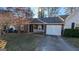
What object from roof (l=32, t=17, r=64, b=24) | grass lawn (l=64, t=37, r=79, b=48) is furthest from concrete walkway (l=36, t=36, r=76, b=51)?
roof (l=32, t=17, r=64, b=24)

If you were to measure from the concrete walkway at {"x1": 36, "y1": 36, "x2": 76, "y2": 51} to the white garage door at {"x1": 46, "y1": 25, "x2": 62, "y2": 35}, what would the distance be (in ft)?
0.22

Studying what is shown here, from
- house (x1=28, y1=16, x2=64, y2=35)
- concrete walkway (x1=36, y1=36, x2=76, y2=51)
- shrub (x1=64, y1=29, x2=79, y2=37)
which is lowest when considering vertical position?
concrete walkway (x1=36, y1=36, x2=76, y2=51)

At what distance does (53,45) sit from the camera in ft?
8.52

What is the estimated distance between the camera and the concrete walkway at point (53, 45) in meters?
2.60

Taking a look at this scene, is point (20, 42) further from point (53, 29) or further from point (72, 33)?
point (72, 33)

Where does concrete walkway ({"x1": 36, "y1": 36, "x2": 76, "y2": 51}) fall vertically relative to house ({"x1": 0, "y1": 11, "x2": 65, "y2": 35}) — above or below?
below

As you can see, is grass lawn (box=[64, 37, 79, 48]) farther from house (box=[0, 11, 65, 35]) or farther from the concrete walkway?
house (box=[0, 11, 65, 35])

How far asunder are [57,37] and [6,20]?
2.66 ft

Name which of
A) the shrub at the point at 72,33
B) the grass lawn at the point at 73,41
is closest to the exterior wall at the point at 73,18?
the shrub at the point at 72,33

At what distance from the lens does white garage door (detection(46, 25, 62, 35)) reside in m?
2.60

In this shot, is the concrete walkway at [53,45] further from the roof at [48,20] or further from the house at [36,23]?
the roof at [48,20]

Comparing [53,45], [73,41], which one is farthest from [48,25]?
[73,41]
